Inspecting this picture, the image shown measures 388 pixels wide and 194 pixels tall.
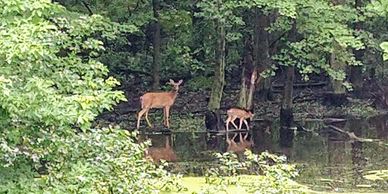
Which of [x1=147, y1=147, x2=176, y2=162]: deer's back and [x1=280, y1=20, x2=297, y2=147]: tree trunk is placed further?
[x1=280, y1=20, x2=297, y2=147]: tree trunk

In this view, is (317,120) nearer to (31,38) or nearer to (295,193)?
(295,193)

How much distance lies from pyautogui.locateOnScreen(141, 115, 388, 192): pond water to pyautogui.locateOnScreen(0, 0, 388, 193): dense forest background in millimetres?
789

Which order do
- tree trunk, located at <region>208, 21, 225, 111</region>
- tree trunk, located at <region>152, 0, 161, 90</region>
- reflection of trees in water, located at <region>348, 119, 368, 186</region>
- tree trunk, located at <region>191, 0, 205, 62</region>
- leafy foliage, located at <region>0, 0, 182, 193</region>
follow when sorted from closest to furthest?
leafy foliage, located at <region>0, 0, 182, 193</region>, reflection of trees in water, located at <region>348, 119, 368, 186</region>, tree trunk, located at <region>208, 21, 225, 111</region>, tree trunk, located at <region>152, 0, 161, 90</region>, tree trunk, located at <region>191, 0, 205, 62</region>

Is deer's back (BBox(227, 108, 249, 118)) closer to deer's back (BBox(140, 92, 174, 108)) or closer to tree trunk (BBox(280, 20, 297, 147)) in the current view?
tree trunk (BBox(280, 20, 297, 147))

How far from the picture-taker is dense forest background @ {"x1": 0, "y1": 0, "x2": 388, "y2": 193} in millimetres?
5934

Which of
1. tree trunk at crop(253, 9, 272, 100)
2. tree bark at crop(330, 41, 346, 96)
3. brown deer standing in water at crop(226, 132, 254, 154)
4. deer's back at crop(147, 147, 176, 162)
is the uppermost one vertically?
tree trunk at crop(253, 9, 272, 100)

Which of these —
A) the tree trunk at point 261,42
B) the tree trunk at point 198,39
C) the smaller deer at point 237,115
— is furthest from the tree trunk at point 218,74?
the tree trunk at point 198,39

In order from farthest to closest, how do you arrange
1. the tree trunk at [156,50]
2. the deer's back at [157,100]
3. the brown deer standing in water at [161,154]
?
1. the tree trunk at [156,50]
2. the deer's back at [157,100]
3. the brown deer standing in water at [161,154]

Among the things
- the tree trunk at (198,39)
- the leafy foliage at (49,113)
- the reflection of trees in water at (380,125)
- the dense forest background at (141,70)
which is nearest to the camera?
the leafy foliage at (49,113)

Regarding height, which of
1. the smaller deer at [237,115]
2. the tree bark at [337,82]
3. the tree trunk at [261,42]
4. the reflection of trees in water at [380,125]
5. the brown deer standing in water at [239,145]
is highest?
the tree trunk at [261,42]

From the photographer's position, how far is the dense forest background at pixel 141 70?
5.93m

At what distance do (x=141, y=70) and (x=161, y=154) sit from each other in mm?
8378

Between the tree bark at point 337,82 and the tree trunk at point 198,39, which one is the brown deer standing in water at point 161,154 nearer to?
the tree trunk at point 198,39

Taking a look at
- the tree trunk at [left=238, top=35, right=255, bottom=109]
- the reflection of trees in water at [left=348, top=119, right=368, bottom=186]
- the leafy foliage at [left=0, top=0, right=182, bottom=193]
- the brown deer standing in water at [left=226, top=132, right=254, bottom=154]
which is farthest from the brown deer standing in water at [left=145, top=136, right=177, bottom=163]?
the leafy foliage at [left=0, top=0, right=182, bottom=193]
